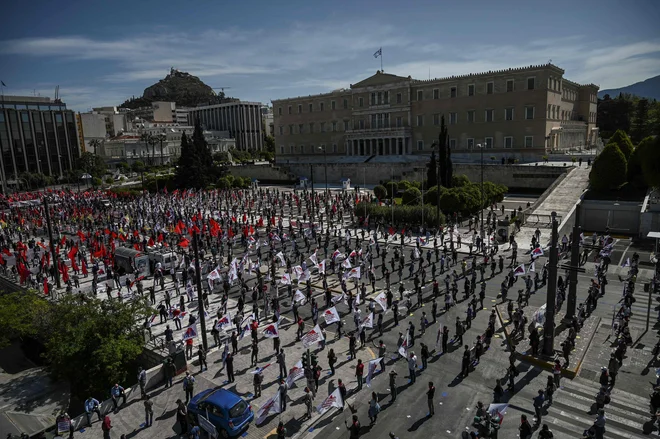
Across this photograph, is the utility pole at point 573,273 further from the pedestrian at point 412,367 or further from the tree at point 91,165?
the tree at point 91,165

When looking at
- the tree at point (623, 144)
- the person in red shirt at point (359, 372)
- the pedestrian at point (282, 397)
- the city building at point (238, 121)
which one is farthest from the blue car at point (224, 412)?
the city building at point (238, 121)

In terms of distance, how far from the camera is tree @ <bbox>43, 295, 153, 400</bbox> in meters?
16.8

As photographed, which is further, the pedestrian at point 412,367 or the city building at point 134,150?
the city building at point 134,150

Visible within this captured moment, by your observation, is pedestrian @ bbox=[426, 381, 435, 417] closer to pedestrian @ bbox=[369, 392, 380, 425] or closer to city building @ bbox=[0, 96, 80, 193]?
pedestrian @ bbox=[369, 392, 380, 425]

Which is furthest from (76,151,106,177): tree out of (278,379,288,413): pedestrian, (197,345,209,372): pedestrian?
(278,379,288,413): pedestrian

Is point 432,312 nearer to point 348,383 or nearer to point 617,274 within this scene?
point 348,383

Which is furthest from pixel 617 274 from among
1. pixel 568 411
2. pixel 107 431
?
pixel 107 431

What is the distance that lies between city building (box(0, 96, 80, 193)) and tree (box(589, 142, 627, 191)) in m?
103

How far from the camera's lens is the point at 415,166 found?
6419 centimetres

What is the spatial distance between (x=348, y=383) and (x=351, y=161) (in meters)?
64.4

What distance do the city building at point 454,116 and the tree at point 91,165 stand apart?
42.3 metres

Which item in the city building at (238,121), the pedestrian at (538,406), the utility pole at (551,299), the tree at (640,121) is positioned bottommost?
the pedestrian at (538,406)

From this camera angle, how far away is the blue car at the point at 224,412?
1271cm

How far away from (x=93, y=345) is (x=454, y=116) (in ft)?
205
